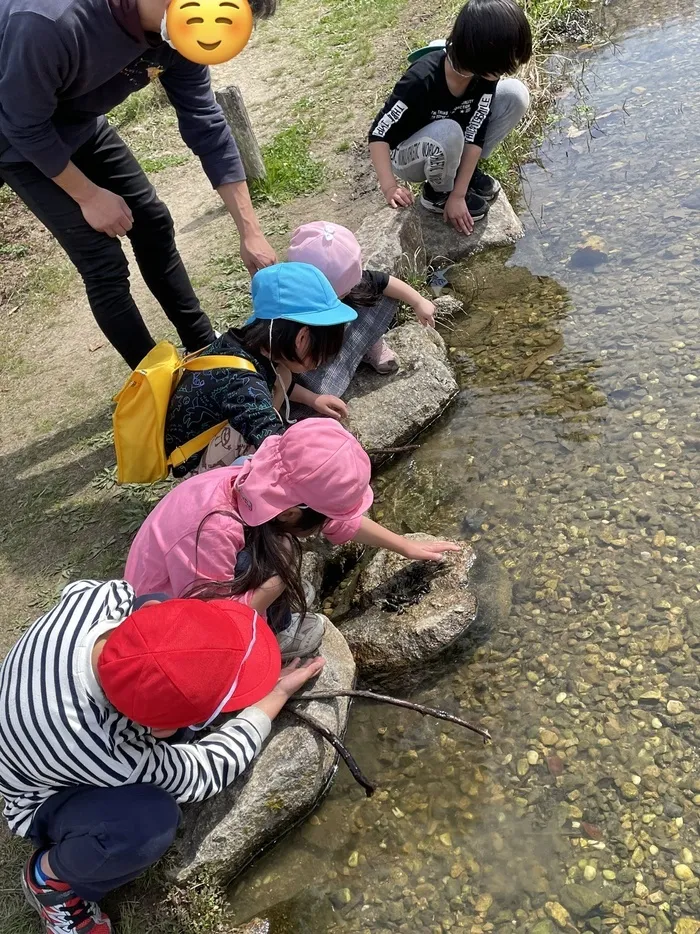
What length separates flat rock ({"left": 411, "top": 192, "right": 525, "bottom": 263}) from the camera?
4801 mm

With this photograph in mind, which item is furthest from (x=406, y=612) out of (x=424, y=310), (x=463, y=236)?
(x=463, y=236)

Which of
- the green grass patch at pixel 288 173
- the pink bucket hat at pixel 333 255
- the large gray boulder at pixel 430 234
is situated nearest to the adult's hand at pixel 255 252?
the pink bucket hat at pixel 333 255

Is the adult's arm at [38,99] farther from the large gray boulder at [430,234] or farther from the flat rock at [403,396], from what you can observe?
the large gray boulder at [430,234]

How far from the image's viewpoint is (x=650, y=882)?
2.12 metres

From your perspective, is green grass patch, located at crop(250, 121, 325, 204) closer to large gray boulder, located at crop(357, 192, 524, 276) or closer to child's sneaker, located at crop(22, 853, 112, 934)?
large gray boulder, located at crop(357, 192, 524, 276)

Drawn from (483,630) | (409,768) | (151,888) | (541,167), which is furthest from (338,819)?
(541,167)

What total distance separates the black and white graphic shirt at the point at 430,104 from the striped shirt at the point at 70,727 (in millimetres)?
3510

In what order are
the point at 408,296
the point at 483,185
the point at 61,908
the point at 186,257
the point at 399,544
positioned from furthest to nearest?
the point at 186,257, the point at 483,185, the point at 408,296, the point at 399,544, the point at 61,908

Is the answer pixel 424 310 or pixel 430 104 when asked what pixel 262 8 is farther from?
pixel 430 104

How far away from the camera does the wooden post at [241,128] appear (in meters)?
5.84

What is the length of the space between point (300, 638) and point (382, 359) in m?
1.68

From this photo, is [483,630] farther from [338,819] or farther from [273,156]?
[273,156]

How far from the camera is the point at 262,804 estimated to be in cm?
236

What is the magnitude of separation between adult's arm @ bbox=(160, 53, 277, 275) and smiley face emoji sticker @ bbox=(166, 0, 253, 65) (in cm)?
66
